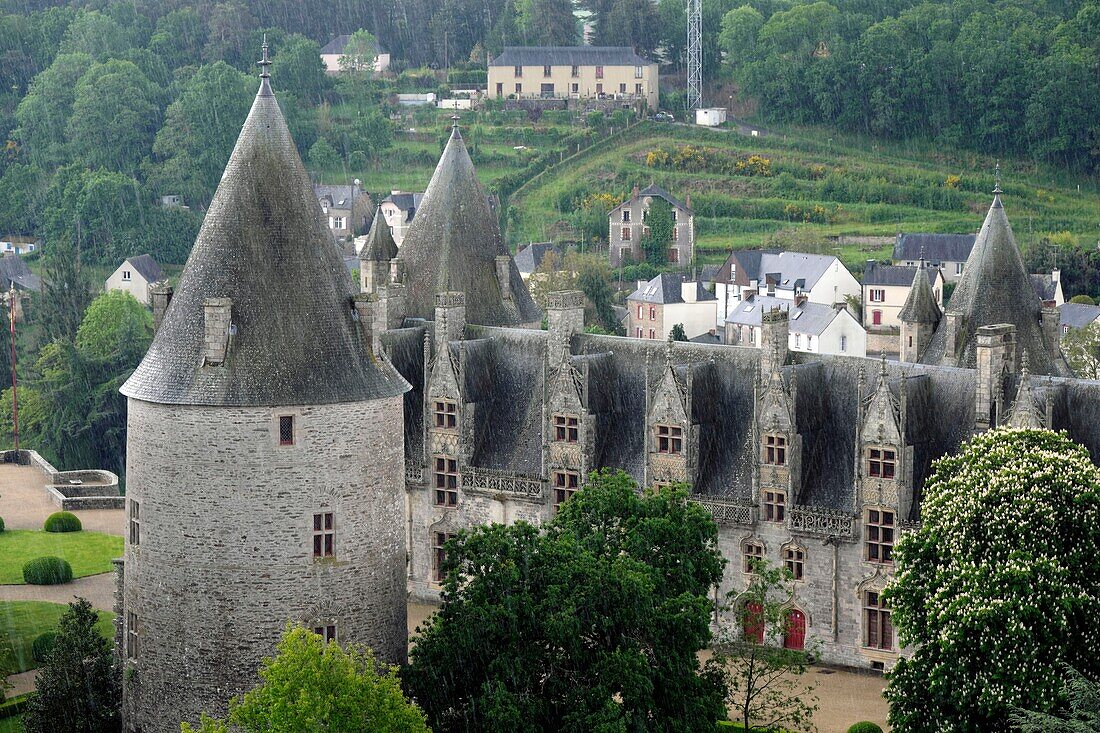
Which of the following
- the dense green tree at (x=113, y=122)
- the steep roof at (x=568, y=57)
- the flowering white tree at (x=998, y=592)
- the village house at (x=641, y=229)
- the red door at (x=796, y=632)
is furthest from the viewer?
the steep roof at (x=568, y=57)

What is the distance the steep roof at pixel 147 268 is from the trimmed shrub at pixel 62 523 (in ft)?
213

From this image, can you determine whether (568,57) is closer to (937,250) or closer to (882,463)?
(937,250)

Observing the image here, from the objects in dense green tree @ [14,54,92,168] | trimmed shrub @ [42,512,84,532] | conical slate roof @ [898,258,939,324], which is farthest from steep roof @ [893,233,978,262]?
dense green tree @ [14,54,92,168]

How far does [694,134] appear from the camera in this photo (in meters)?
168

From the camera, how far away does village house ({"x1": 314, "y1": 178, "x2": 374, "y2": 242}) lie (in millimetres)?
161250

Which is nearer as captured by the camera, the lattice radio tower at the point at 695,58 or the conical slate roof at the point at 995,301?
the conical slate roof at the point at 995,301

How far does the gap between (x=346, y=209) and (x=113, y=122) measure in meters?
26.4

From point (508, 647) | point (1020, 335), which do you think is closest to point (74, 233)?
point (1020, 335)

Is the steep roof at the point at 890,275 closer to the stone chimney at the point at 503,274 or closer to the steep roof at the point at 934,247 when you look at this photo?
the steep roof at the point at 934,247

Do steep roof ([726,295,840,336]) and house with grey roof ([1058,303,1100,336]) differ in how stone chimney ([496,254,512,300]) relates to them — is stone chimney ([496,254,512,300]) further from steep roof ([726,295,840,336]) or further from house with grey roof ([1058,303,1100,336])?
house with grey roof ([1058,303,1100,336])

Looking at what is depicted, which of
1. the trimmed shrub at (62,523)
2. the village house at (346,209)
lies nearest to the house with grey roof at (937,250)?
the village house at (346,209)

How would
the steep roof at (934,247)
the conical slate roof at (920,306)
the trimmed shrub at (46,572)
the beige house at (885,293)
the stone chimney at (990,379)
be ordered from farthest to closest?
the steep roof at (934,247) < the beige house at (885,293) < the trimmed shrub at (46,572) < the conical slate roof at (920,306) < the stone chimney at (990,379)

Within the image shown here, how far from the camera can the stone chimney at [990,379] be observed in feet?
187

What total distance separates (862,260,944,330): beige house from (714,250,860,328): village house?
249cm
